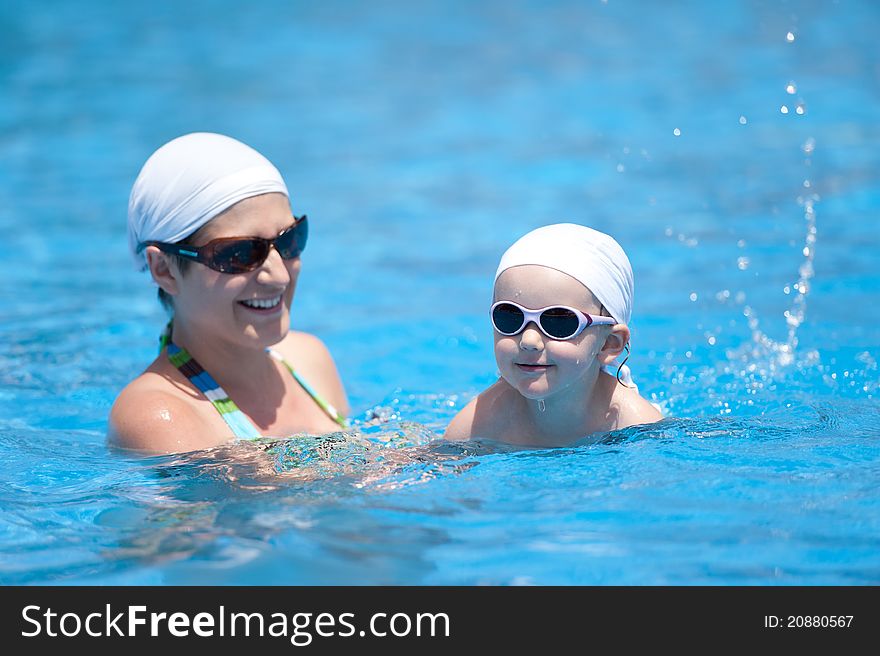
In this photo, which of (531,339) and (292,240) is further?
(292,240)

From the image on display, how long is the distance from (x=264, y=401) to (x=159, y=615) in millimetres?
1803

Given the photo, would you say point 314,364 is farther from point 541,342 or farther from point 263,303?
point 541,342

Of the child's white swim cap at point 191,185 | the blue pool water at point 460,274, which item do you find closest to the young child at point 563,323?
the blue pool water at point 460,274

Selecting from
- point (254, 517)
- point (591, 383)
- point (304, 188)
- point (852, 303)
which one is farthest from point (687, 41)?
point (254, 517)

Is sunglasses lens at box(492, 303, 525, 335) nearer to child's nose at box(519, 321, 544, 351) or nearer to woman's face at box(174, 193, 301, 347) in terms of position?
child's nose at box(519, 321, 544, 351)

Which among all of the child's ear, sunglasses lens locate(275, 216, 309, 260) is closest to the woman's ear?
sunglasses lens locate(275, 216, 309, 260)

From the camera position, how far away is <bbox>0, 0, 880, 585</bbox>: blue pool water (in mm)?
4211

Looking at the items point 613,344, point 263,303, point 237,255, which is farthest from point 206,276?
point 613,344

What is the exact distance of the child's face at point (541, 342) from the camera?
14.9ft

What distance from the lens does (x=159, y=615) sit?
3.70 m

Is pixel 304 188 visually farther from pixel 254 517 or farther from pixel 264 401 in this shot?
pixel 254 517

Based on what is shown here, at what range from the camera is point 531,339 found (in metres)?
4.50

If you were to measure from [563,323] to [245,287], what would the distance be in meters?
1.41

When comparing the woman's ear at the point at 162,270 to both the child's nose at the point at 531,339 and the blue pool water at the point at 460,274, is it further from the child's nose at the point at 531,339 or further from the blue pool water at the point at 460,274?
the child's nose at the point at 531,339
